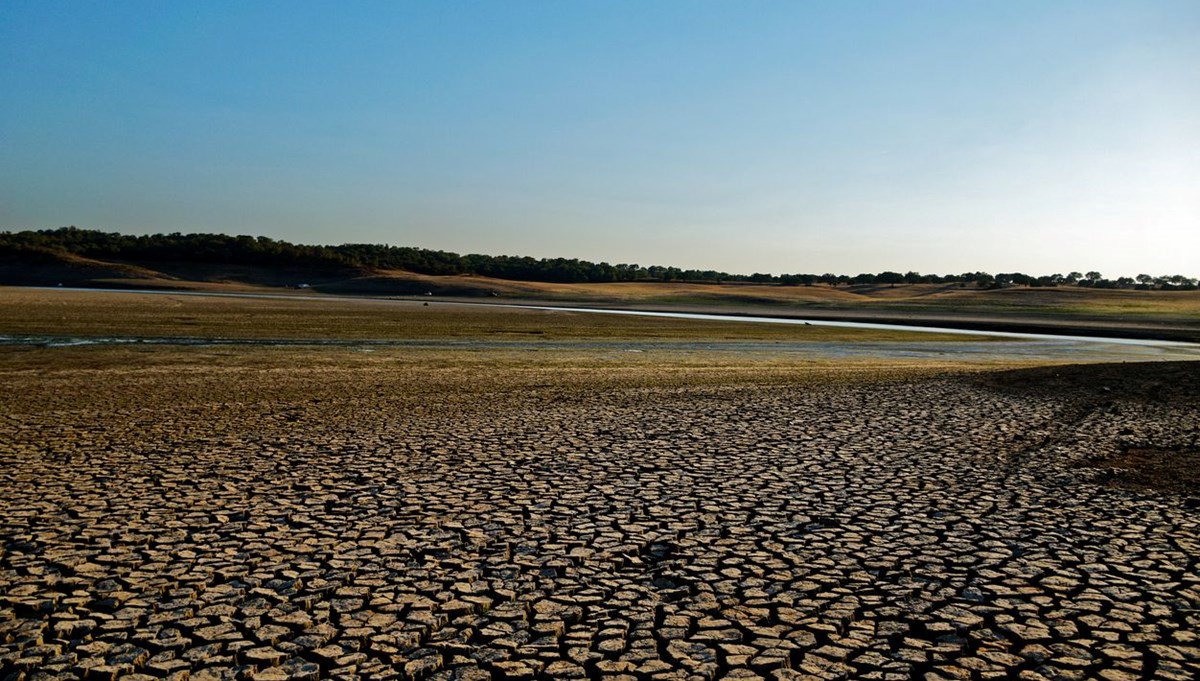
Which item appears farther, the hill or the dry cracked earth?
the hill

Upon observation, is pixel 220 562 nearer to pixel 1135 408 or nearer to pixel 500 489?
pixel 500 489

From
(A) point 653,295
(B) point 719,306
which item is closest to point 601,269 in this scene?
(A) point 653,295

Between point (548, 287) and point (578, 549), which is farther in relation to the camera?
point (548, 287)

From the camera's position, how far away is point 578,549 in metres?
6.76

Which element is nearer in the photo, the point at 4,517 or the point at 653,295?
the point at 4,517

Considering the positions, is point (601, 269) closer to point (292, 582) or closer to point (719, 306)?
point (719, 306)

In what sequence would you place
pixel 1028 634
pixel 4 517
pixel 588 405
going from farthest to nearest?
pixel 588 405
pixel 4 517
pixel 1028 634

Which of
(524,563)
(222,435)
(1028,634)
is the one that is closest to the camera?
Answer: (1028,634)

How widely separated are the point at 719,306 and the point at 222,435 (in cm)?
7298

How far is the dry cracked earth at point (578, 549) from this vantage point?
485cm

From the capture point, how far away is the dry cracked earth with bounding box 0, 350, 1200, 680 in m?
4.85

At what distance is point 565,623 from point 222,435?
767cm

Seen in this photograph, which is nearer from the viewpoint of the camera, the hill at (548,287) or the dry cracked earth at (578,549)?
the dry cracked earth at (578,549)

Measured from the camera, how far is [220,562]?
6.24 m
